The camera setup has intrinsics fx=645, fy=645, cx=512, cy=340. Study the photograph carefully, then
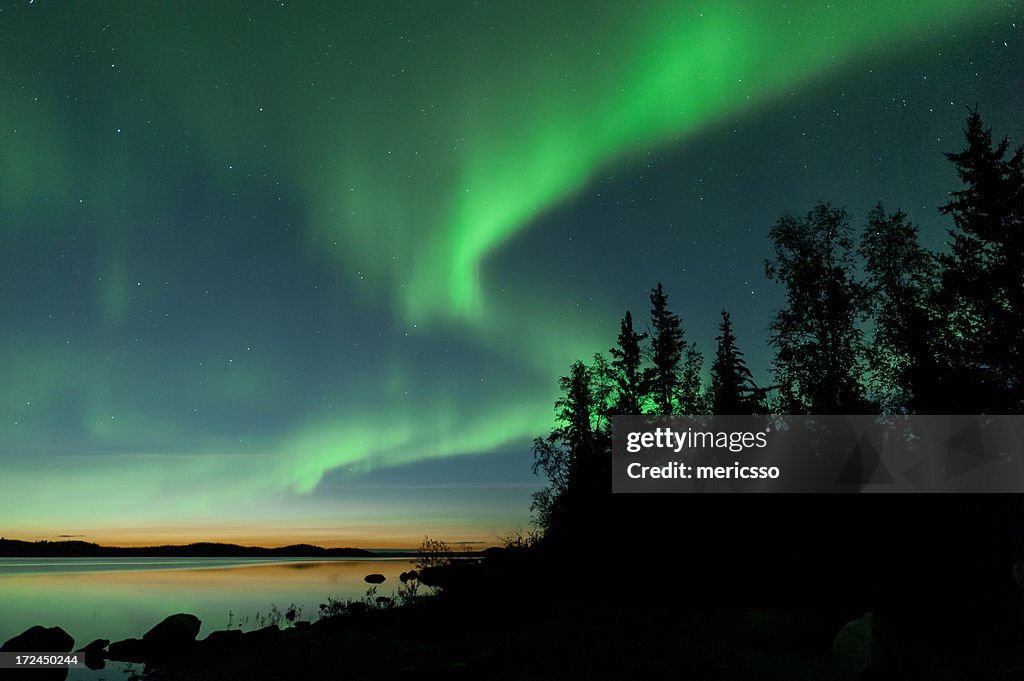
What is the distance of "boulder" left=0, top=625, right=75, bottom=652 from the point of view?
18.5 metres

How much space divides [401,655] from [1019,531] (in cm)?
1697

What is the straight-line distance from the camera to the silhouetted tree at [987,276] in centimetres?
2702

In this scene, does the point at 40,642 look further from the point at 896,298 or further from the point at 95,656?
the point at 896,298

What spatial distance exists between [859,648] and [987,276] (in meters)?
23.7

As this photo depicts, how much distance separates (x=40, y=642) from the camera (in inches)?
734

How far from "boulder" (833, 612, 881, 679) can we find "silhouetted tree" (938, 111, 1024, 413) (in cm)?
1802

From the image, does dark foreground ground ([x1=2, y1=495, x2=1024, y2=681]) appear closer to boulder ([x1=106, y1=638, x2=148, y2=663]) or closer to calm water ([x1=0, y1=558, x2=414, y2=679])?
boulder ([x1=106, y1=638, x2=148, y2=663])

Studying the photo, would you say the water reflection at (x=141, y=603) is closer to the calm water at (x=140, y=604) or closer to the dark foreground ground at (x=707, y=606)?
the calm water at (x=140, y=604)

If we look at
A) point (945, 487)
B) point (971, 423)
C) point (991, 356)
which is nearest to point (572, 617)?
point (945, 487)

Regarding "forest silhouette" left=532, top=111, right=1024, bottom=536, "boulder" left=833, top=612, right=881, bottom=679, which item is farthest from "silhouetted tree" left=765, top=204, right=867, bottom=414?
"boulder" left=833, top=612, right=881, bottom=679

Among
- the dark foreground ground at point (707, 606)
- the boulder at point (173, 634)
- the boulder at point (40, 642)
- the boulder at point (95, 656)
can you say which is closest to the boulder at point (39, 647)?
the boulder at point (40, 642)

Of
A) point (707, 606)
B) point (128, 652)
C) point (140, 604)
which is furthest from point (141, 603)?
point (707, 606)

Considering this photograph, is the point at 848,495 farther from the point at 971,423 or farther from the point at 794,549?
the point at 971,423

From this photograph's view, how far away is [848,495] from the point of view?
20.5 m
